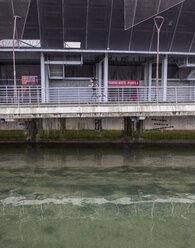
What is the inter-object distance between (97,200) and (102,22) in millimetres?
14086

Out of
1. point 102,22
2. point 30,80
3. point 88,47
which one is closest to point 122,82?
point 88,47

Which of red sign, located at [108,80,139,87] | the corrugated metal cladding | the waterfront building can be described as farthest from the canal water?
red sign, located at [108,80,139,87]

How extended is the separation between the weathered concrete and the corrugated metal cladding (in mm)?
8207

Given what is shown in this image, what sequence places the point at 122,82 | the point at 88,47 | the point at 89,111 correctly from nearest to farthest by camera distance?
the point at 89,111
the point at 88,47
the point at 122,82

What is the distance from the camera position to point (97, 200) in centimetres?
782

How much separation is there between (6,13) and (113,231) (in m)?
16.6

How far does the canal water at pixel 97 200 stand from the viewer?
5.80 m

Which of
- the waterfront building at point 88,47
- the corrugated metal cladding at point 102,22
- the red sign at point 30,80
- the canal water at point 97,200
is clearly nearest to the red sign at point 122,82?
the waterfront building at point 88,47

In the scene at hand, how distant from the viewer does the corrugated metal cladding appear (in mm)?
16953

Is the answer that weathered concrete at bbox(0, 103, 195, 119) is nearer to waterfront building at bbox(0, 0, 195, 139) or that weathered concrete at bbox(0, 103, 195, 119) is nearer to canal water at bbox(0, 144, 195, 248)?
waterfront building at bbox(0, 0, 195, 139)

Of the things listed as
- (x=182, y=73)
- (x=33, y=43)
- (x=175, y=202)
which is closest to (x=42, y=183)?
(x=175, y=202)

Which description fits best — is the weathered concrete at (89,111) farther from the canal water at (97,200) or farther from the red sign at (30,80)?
the red sign at (30,80)

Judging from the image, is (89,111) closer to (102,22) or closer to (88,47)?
(88,47)

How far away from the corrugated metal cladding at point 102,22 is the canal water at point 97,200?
31.2 feet
